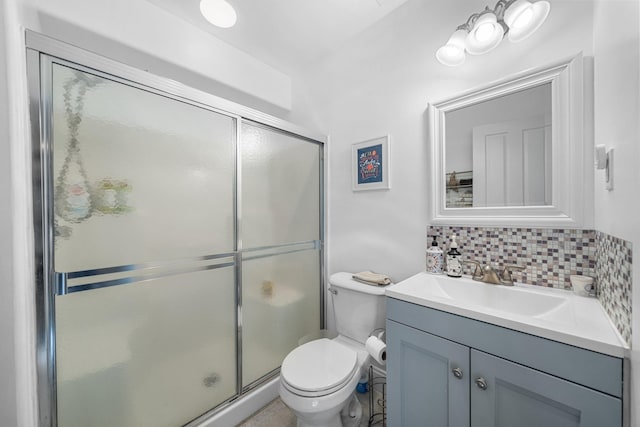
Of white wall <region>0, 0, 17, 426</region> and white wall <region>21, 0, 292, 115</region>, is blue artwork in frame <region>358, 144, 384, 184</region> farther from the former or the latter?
white wall <region>0, 0, 17, 426</region>

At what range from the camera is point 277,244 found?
1.72 meters

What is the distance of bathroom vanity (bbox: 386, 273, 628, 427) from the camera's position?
71 centimetres

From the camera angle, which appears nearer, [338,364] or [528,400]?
[528,400]

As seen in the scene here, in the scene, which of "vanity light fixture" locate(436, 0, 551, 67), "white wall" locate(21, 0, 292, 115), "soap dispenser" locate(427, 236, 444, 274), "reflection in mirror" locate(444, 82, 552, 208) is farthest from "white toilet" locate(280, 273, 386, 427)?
"white wall" locate(21, 0, 292, 115)

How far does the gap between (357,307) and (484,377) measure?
28.3 inches

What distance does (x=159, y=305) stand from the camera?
3.94 ft

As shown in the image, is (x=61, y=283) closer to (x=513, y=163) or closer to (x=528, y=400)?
(x=528, y=400)

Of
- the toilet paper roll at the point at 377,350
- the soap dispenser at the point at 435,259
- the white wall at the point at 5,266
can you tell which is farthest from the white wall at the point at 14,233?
the soap dispenser at the point at 435,259

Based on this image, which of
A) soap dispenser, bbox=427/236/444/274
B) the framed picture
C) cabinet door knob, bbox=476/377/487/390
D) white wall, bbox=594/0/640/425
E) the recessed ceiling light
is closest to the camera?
white wall, bbox=594/0/640/425

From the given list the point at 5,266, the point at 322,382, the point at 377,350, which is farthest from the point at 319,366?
the point at 5,266

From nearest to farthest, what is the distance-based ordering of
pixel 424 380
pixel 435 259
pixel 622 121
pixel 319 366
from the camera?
pixel 622 121 < pixel 424 380 < pixel 319 366 < pixel 435 259

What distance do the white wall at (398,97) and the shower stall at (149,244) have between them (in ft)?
1.59

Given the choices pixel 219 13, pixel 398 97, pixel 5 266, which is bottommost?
Answer: pixel 5 266

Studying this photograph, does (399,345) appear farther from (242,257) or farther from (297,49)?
(297,49)
